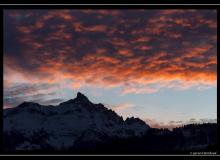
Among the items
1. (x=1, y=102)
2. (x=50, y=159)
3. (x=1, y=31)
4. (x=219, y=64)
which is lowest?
(x=50, y=159)

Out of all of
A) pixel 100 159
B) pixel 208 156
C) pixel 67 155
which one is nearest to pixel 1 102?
pixel 67 155

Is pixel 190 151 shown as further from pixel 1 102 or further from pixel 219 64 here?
pixel 1 102

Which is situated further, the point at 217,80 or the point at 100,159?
the point at 217,80

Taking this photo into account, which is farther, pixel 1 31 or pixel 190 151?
pixel 1 31

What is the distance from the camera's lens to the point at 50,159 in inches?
542
